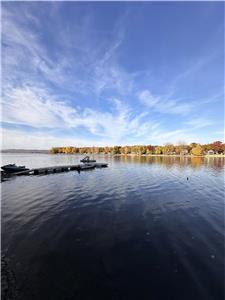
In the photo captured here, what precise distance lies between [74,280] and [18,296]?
2392mm

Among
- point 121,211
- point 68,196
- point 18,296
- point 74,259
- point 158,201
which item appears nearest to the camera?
point 18,296

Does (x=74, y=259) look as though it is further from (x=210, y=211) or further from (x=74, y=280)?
(x=210, y=211)

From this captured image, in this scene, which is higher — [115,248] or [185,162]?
[185,162]

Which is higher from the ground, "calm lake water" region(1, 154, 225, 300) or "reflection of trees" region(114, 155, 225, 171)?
"reflection of trees" region(114, 155, 225, 171)

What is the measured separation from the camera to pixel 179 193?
27.6 m

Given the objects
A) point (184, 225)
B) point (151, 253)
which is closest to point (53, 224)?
point (151, 253)

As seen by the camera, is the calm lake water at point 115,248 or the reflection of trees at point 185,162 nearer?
the calm lake water at point 115,248

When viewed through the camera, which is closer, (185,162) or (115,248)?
(115,248)

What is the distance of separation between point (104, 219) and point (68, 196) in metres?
9.63

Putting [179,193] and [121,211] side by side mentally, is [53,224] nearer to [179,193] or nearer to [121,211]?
[121,211]

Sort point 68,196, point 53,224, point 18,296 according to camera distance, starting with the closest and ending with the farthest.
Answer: point 18,296
point 53,224
point 68,196

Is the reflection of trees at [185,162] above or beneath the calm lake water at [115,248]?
above

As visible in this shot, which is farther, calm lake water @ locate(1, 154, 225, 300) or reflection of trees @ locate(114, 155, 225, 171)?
A: reflection of trees @ locate(114, 155, 225, 171)

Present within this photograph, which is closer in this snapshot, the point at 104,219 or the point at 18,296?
the point at 18,296
